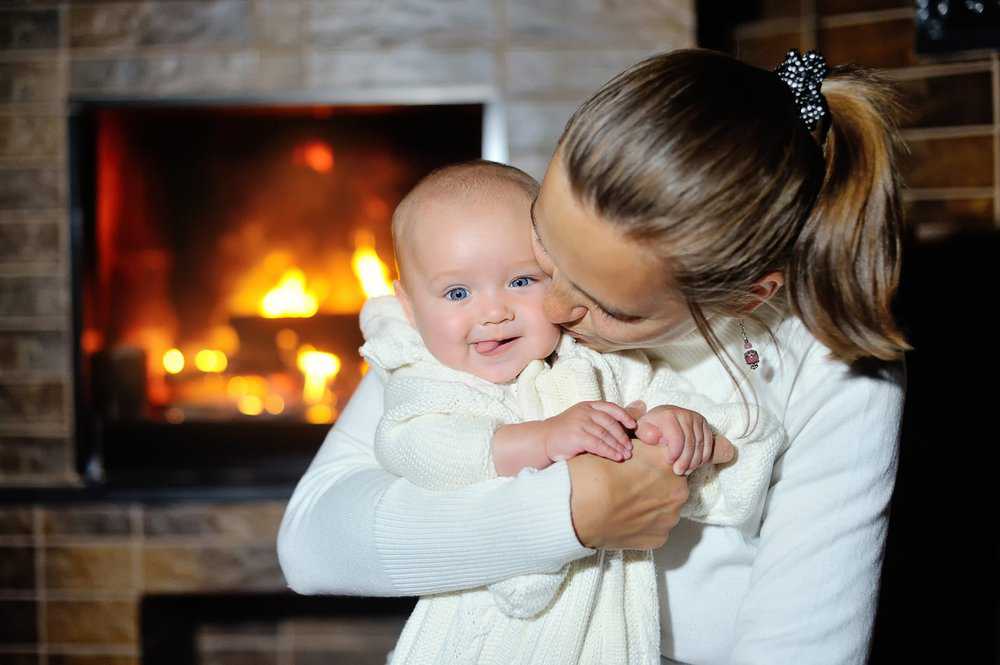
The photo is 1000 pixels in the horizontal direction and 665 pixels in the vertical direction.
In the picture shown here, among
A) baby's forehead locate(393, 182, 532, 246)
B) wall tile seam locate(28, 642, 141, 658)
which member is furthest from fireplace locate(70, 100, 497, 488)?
baby's forehead locate(393, 182, 532, 246)

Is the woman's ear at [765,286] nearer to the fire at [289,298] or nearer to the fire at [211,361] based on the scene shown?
the fire at [289,298]

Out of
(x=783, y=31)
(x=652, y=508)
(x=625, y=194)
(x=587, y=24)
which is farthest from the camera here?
(x=783, y=31)

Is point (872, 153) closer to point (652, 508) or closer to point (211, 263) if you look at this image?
point (652, 508)

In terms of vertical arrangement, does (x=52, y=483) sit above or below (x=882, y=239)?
below

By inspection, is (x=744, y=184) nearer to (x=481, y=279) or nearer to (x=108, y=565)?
(x=481, y=279)

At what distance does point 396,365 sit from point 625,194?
0.37 m

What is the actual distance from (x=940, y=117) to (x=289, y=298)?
1.44 metres

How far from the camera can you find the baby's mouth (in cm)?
95

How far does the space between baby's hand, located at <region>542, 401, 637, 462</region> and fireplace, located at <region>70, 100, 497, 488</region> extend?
45.7 inches

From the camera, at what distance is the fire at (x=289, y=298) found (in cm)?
204

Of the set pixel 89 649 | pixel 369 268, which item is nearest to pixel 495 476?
pixel 369 268

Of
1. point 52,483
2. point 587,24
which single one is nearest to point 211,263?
point 52,483

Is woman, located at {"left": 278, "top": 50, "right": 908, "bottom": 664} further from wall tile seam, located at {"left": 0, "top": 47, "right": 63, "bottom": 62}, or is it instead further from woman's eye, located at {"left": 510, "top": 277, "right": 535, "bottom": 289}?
wall tile seam, located at {"left": 0, "top": 47, "right": 63, "bottom": 62}

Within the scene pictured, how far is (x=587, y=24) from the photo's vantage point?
5.88ft
